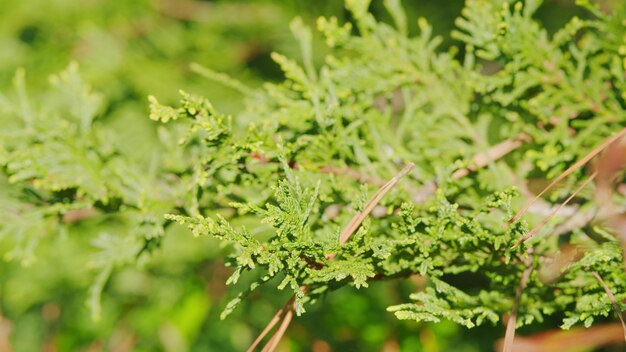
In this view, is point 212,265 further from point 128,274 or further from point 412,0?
point 412,0

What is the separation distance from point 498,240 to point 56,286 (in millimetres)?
2050

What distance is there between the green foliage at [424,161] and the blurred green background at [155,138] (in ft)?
3.00

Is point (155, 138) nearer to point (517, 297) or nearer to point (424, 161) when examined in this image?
point (424, 161)

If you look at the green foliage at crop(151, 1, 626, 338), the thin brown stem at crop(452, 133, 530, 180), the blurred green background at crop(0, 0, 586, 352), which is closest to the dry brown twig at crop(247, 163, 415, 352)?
the green foliage at crop(151, 1, 626, 338)

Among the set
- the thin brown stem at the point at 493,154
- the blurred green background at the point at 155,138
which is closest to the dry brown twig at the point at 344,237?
the thin brown stem at the point at 493,154

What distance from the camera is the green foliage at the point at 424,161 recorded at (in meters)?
0.85

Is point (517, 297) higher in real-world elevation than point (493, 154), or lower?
lower

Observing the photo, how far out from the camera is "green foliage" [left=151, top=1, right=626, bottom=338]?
33.6 inches

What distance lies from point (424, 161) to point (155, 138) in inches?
53.3

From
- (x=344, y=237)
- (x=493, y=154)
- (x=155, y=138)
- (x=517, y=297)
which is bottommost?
(x=155, y=138)

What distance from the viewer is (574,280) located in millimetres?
972

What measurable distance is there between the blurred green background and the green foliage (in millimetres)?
915

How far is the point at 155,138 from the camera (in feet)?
7.18

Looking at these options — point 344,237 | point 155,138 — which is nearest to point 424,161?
point 344,237
